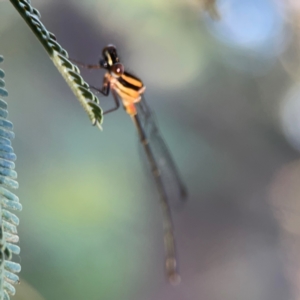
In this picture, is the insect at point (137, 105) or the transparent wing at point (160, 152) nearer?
the insect at point (137, 105)

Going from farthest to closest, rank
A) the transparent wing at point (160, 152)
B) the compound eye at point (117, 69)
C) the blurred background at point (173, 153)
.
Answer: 1. the blurred background at point (173, 153)
2. the transparent wing at point (160, 152)
3. the compound eye at point (117, 69)

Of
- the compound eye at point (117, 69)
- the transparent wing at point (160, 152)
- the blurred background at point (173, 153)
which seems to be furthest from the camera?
the blurred background at point (173, 153)

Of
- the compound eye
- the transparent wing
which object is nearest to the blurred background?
the transparent wing

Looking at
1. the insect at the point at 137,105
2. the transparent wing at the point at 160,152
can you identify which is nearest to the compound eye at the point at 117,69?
the insect at the point at 137,105

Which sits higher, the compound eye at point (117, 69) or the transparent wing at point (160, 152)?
the transparent wing at point (160, 152)

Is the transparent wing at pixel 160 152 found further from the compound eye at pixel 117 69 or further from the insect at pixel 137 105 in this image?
the compound eye at pixel 117 69

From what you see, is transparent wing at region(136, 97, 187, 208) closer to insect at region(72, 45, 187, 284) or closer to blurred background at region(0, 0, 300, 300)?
insect at region(72, 45, 187, 284)

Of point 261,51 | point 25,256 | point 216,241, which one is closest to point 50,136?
point 25,256
